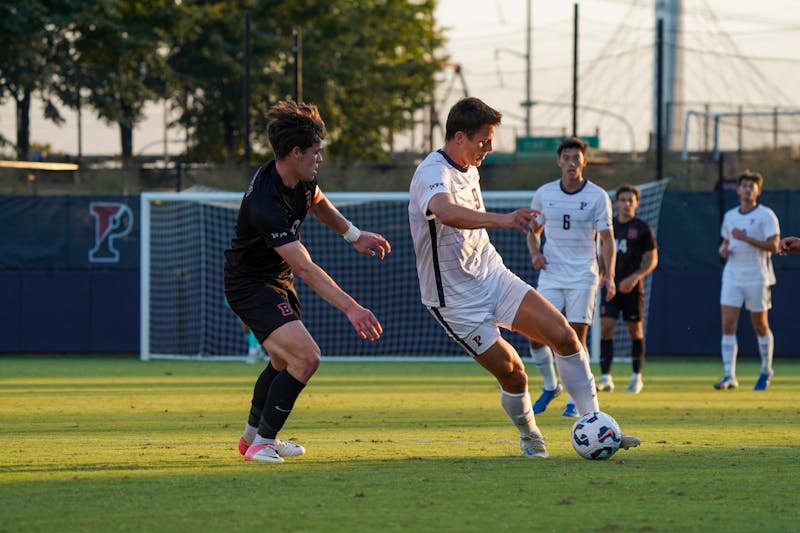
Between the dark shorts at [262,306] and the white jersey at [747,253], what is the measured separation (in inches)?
322

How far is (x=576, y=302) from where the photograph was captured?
11578 mm

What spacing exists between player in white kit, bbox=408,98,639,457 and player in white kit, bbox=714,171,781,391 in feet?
23.8

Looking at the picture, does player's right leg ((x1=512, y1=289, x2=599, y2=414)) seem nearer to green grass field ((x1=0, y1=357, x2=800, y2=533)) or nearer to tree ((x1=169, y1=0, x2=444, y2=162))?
green grass field ((x1=0, y1=357, x2=800, y2=533))

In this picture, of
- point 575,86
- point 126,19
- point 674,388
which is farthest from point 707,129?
point 126,19

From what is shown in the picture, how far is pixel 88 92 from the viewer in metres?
33.8

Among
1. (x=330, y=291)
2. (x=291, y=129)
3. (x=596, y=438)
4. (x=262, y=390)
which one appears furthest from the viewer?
(x=262, y=390)

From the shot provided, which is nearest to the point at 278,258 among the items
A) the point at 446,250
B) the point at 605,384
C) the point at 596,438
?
the point at 446,250

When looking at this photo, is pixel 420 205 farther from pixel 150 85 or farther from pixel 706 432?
pixel 150 85

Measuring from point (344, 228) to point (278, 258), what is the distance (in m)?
0.50

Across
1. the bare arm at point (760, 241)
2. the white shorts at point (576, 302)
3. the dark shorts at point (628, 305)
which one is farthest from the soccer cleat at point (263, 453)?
the bare arm at point (760, 241)

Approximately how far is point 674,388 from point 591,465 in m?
7.40

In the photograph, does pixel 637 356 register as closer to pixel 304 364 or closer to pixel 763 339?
pixel 763 339

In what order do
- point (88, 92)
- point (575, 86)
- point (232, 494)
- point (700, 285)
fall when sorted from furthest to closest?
point (88, 92), point (575, 86), point (700, 285), point (232, 494)

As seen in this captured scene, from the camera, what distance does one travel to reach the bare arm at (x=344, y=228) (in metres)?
8.12
